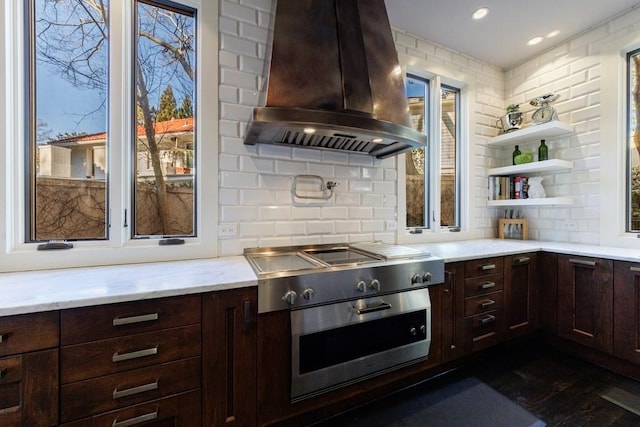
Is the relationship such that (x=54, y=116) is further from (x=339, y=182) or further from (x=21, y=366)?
(x=339, y=182)

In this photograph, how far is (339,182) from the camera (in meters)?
→ 2.27

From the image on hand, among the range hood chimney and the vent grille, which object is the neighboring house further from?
the vent grille

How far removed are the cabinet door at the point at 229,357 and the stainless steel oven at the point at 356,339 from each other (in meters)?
0.21

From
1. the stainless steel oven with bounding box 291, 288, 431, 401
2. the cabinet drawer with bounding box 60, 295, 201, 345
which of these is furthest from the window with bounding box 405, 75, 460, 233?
the cabinet drawer with bounding box 60, 295, 201, 345

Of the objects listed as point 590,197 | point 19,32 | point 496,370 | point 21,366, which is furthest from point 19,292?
point 590,197

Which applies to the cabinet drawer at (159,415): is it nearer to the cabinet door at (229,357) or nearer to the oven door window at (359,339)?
the cabinet door at (229,357)

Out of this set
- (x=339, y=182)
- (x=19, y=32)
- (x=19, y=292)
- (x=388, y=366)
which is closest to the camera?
(x=19, y=292)

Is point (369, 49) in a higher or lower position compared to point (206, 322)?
higher

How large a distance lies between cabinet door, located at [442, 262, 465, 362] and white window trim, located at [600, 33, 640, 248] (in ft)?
5.08

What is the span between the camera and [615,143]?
236 cm

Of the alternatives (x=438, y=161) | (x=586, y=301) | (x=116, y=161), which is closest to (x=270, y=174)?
(x=116, y=161)

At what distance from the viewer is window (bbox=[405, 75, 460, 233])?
275 centimetres

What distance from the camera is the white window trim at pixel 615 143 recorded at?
2352 millimetres

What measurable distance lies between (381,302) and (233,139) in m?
1.41
